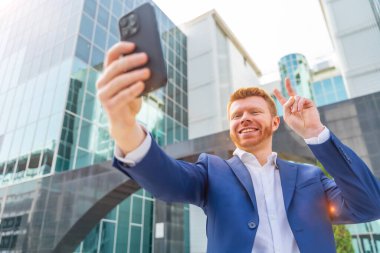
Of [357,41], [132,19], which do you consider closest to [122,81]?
[132,19]

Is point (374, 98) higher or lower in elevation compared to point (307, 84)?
lower

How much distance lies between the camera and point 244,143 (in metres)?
1.79

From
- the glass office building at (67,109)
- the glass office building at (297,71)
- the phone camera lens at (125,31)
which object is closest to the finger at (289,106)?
the phone camera lens at (125,31)

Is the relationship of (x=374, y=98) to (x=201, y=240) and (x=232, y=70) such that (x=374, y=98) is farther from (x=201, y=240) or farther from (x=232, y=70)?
(x=232, y=70)

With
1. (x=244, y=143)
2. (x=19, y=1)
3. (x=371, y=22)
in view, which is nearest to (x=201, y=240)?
(x=371, y=22)

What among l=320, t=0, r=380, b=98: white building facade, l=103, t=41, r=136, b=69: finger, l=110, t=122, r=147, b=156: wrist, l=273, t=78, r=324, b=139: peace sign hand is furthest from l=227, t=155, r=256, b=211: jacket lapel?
l=320, t=0, r=380, b=98: white building facade

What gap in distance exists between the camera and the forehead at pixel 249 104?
1844mm

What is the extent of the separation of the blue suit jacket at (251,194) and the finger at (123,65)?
13.5 inches

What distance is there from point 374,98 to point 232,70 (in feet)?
54.9

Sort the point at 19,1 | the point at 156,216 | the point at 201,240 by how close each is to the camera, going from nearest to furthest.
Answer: the point at 156,216 < the point at 201,240 < the point at 19,1

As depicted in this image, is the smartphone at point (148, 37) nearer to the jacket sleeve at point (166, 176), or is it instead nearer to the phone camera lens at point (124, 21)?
the phone camera lens at point (124, 21)

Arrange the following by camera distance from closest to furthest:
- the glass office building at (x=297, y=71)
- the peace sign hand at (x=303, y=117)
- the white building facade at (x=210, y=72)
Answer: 1. the peace sign hand at (x=303, y=117)
2. the white building facade at (x=210, y=72)
3. the glass office building at (x=297, y=71)

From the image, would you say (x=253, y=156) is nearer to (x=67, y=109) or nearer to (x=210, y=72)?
(x=67, y=109)

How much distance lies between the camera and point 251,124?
1.79 meters
